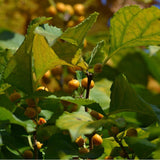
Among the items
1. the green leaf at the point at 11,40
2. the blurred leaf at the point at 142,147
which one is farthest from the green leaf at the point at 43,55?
the green leaf at the point at 11,40

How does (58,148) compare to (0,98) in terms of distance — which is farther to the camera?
(0,98)

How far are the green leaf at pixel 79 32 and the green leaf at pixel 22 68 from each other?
0.06 m

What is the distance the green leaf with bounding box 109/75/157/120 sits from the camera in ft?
2.61

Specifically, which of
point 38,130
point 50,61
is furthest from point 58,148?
point 50,61

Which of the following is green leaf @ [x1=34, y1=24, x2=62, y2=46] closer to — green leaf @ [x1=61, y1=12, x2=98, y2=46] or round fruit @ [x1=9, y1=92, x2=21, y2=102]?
green leaf @ [x1=61, y1=12, x2=98, y2=46]

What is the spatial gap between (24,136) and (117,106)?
9.5 inches

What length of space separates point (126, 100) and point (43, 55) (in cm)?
21

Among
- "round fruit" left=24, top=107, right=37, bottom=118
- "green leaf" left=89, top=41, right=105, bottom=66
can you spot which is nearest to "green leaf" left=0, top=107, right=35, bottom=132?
"round fruit" left=24, top=107, right=37, bottom=118

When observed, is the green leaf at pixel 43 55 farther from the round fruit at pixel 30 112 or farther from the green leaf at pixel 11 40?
the green leaf at pixel 11 40

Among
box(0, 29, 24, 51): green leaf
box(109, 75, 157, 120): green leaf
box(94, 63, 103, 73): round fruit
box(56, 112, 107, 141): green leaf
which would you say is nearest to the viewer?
box(56, 112, 107, 141): green leaf

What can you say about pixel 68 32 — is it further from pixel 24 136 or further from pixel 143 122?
pixel 143 122

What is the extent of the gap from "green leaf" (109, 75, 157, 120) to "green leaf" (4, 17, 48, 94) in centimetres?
19

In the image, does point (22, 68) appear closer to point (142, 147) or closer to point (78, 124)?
point (78, 124)

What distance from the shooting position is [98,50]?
0.96m
